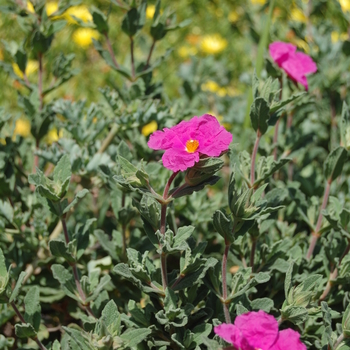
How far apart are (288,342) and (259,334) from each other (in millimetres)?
74

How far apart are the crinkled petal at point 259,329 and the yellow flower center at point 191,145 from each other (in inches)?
17.2

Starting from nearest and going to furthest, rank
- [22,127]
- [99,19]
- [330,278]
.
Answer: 1. [330,278]
2. [99,19]
3. [22,127]

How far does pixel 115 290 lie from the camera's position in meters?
2.02

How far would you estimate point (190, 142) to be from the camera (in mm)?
1343

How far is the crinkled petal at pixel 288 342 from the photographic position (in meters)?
1.20

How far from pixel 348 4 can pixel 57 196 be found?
3.42 meters

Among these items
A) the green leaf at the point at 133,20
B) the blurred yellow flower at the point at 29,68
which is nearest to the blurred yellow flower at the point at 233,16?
the blurred yellow flower at the point at 29,68

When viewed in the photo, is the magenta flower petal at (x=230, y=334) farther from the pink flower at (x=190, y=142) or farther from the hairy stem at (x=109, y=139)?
the hairy stem at (x=109, y=139)

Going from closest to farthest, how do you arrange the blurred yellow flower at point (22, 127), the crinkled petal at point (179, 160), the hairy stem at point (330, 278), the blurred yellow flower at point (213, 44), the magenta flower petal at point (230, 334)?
the magenta flower petal at point (230, 334), the crinkled petal at point (179, 160), the hairy stem at point (330, 278), the blurred yellow flower at point (22, 127), the blurred yellow flower at point (213, 44)

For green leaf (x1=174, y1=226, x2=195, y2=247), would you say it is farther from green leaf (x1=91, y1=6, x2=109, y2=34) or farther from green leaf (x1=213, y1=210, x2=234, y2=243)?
green leaf (x1=91, y1=6, x2=109, y2=34)

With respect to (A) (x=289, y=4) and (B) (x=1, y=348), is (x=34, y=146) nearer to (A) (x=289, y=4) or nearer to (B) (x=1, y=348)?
(B) (x=1, y=348)

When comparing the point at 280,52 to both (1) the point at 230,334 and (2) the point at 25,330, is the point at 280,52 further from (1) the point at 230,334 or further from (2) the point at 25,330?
(2) the point at 25,330

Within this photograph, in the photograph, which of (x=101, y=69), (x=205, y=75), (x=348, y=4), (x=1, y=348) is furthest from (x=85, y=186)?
(x=348, y=4)

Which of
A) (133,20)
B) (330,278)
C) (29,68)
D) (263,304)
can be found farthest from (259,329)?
(29,68)
